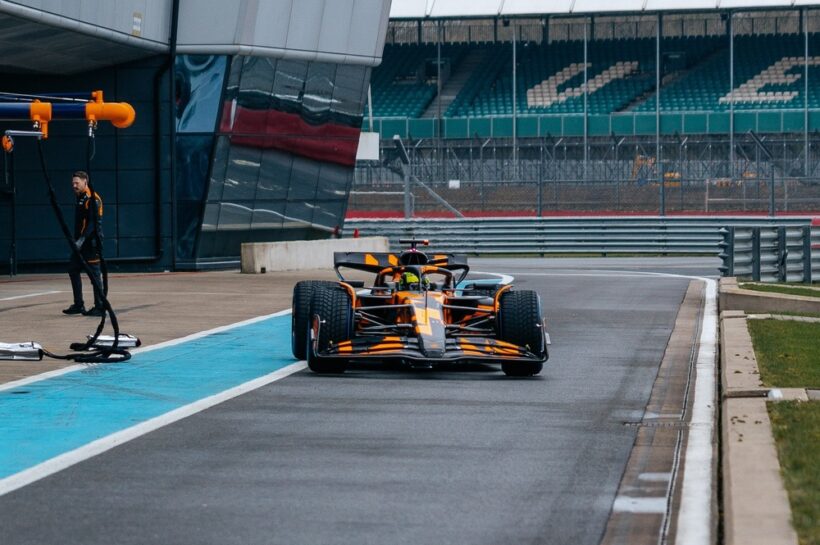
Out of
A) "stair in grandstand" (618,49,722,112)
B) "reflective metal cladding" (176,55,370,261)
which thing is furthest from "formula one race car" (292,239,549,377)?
"stair in grandstand" (618,49,722,112)

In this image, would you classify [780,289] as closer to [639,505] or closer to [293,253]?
[293,253]

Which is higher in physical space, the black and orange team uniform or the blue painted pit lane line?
the black and orange team uniform

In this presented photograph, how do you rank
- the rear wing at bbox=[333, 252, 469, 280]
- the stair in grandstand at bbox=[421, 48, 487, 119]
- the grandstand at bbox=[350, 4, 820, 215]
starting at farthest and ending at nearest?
1. the stair in grandstand at bbox=[421, 48, 487, 119]
2. the grandstand at bbox=[350, 4, 820, 215]
3. the rear wing at bbox=[333, 252, 469, 280]

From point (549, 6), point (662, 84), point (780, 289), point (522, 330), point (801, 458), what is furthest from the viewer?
point (662, 84)

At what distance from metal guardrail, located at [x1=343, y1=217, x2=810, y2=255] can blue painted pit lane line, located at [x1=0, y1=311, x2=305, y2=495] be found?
24086 millimetres

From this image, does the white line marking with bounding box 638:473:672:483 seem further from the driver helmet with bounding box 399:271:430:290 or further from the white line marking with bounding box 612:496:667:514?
the driver helmet with bounding box 399:271:430:290

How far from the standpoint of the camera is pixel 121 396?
1076cm

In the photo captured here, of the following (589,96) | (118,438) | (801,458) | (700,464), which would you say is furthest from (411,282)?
(589,96)

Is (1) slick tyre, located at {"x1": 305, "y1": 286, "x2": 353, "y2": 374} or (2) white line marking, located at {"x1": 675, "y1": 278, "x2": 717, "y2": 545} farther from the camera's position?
(1) slick tyre, located at {"x1": 305, "y1": 286, "x2": 353, "y2": 374}

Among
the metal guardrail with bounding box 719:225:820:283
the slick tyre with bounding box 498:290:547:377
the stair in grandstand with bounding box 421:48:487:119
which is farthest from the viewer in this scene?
the stair in grandstand with bounding box 421:48:487:119

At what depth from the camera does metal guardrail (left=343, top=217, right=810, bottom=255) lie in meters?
38.5

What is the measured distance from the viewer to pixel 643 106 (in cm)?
5794

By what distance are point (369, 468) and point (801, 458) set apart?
2127mm

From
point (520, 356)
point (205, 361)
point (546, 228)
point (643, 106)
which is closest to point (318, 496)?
point (520, 356)
